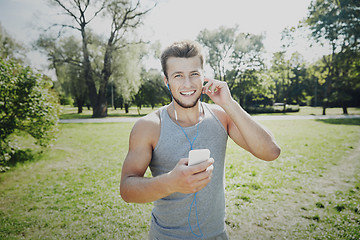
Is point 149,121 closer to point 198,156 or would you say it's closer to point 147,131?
point 147,131

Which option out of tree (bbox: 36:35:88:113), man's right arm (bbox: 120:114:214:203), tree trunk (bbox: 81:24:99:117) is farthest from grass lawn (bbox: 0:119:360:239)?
tree (bbox: 36:35:88:113)

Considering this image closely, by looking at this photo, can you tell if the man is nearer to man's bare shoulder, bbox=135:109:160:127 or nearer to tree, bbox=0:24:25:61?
man's bare shoulder, bbox=135:109:160:127

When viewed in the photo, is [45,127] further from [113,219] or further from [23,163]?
[113,219]

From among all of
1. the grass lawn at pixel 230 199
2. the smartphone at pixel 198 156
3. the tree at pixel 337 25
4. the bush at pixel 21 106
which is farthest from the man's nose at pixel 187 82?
the tree at pixel 337 25

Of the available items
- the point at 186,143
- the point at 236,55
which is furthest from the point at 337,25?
the point at 186,143

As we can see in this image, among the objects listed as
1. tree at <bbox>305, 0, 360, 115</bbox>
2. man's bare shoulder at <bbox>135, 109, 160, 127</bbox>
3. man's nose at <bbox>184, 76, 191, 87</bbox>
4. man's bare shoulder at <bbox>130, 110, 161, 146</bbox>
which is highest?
tree at <bbox>305, 0, 360, 115</bbox>

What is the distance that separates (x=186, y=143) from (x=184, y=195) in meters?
0.43

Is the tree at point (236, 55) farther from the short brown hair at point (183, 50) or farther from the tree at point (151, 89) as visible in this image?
the short brown hair at point (183, 50)

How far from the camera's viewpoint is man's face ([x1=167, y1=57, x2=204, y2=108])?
1820 mm

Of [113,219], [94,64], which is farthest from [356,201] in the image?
[94,64]

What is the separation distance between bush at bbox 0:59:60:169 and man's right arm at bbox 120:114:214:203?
6357 millimetres

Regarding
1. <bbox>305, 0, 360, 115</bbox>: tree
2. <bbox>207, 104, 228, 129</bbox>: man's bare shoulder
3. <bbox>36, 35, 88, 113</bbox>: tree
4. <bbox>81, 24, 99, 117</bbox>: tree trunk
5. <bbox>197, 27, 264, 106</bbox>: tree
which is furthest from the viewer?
<bbox>197, 27, 264, 106</bbox>: tree

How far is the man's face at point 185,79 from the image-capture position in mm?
1820

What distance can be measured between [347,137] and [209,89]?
13.2m
